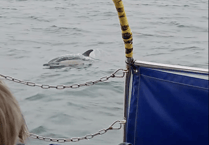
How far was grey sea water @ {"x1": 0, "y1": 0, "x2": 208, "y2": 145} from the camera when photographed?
4.17m

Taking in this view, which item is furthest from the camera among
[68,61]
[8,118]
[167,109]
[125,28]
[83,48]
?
[83,48]

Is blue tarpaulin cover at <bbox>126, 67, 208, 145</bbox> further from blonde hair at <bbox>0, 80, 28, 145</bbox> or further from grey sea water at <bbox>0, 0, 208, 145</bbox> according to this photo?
grey sea water at <bbox>0, 0, 208, 145</bbox>

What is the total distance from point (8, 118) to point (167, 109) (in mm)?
873

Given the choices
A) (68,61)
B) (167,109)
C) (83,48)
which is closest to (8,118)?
(167,109)

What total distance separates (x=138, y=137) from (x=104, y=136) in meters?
1.81

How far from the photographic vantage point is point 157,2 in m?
14.6

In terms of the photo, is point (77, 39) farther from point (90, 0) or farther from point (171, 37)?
point (90, 0)

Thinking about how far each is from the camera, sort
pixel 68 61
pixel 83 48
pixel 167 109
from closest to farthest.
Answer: pixel 167 109 → pixel 68 61 → pixel 83 48

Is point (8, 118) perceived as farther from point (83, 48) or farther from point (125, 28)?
point (83, 48)

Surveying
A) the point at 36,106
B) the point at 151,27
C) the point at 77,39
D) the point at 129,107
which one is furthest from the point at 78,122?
the point at 151,27

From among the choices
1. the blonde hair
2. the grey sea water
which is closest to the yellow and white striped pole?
the blonde hair

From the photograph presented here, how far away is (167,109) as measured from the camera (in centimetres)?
164

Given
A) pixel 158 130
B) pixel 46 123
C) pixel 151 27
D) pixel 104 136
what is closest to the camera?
pixel 158 130

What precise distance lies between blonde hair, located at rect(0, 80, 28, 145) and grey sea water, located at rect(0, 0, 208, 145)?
2.24 m
